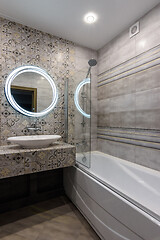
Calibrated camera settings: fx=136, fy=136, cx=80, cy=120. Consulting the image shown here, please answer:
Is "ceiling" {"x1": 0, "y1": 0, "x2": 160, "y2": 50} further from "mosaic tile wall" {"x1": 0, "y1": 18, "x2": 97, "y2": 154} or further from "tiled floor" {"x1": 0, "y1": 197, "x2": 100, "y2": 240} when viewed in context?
"tiled floor" {"x1": 0, "y1": 197, "x2": 100, "y2": 240}

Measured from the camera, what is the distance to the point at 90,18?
1.94 metres

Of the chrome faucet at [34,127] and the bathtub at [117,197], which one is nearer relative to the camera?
the bathtub at [117,197]

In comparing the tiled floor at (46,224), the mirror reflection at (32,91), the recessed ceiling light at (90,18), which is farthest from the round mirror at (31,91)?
the tiled floor at (46,224)

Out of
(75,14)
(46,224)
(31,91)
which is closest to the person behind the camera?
(46,224)

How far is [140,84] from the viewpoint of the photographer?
1966 millimetres

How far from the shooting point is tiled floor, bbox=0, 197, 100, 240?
57.2 inches

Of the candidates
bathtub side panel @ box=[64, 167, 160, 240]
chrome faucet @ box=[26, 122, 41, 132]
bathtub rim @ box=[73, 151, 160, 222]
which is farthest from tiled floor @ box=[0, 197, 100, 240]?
chrome faucet @ box=[26, 122, 41, 132]

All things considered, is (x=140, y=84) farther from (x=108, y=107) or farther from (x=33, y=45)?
(x=33, y=45)

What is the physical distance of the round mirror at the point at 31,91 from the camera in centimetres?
199

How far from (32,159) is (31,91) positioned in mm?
1071

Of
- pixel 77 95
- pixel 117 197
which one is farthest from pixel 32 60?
pixel 117 197

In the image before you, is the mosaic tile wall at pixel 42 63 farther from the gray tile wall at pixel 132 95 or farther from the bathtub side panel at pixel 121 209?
the bathtub side panel at pixel 121 209

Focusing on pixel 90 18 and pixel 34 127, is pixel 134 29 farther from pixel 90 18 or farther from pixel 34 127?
pixel 34 127

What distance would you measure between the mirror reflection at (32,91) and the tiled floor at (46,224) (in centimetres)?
144
